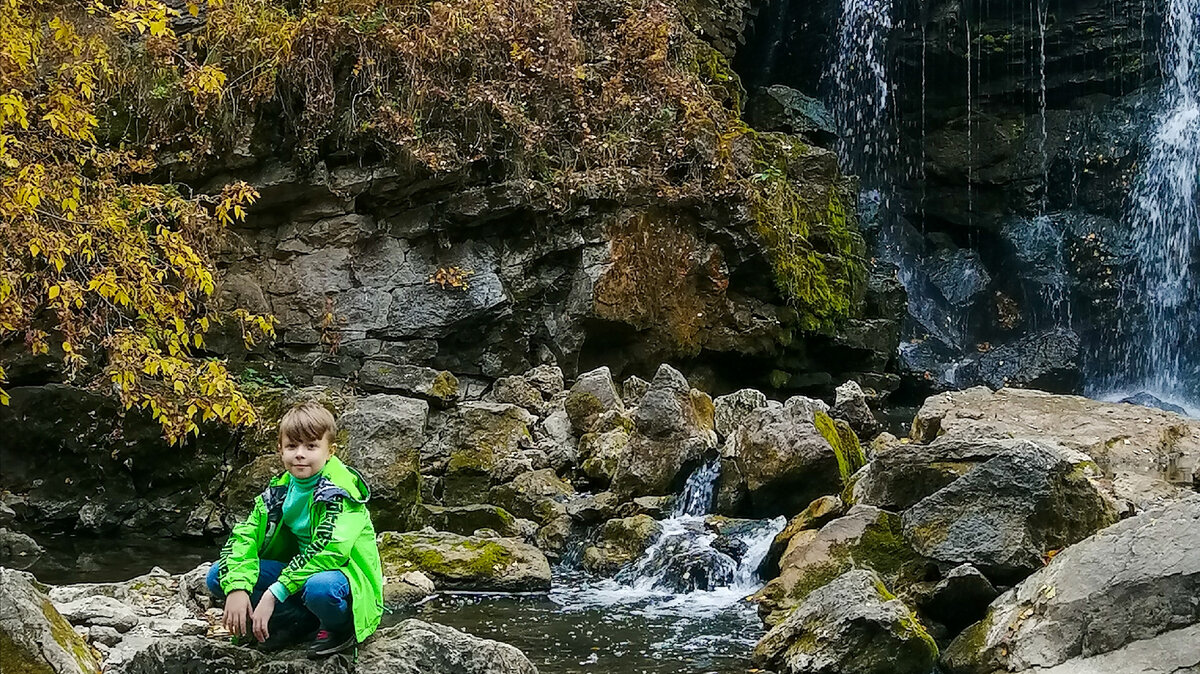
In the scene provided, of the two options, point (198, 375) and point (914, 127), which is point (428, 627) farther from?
point (914, 127)

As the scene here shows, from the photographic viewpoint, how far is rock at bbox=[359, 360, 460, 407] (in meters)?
12.1

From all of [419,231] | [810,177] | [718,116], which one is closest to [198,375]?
[419,231]

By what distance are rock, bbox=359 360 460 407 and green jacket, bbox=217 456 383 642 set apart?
8310 mm

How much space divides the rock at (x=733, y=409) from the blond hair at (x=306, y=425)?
26.8ft

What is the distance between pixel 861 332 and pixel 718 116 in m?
4.19

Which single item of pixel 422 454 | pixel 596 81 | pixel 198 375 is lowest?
pixel 422 454

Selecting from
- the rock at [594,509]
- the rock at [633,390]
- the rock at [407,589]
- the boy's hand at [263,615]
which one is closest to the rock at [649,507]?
the rock at [594,509]

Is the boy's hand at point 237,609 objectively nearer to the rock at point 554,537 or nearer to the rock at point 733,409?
the rock at point 554,537

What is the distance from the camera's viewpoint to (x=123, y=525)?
433 inches

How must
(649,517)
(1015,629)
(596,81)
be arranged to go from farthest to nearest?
(596,81)
(649,517)
(1015,629)

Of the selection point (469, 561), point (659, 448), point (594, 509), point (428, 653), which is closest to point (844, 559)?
point (469, 561)

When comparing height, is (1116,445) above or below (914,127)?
below

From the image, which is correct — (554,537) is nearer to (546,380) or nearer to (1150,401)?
(546,380)

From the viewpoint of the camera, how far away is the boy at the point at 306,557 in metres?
3.60
